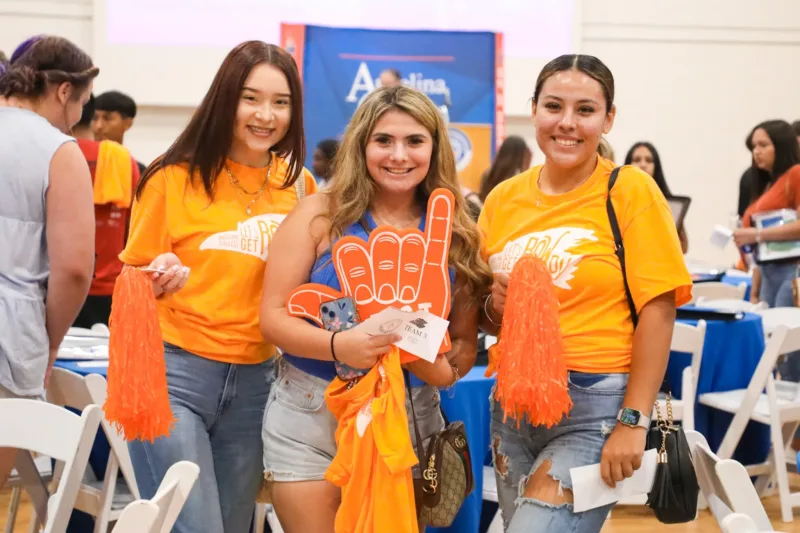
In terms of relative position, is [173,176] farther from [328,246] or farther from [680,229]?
[680,229]

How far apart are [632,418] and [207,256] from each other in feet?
3.26

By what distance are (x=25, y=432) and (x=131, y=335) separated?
0.37 m

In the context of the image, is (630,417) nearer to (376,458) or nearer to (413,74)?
(376,458)

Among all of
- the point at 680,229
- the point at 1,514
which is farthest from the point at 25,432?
the point at 680,229

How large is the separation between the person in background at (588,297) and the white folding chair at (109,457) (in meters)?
1.25

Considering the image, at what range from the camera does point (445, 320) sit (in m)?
1.85

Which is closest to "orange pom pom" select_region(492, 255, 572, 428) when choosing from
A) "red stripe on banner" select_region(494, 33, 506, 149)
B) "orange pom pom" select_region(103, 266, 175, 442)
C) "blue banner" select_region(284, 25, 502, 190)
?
"orange pom pom" select_region(103, 266, 175, 442)

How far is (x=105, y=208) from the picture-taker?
14.2ft

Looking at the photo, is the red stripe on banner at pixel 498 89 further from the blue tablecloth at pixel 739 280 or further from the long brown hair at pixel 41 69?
the long brown hair at pixel 41 69

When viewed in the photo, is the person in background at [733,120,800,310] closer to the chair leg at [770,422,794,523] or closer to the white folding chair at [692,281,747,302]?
the white folding chair at [692,281,747,302]

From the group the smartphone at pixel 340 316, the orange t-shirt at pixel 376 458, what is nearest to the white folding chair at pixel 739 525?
the orange t-shirt at pixel 376 458

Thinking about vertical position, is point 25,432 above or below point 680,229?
below

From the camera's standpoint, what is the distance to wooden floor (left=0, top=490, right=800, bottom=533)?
3.98 meters

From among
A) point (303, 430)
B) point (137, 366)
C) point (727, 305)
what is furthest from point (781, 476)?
point (137, 366)
